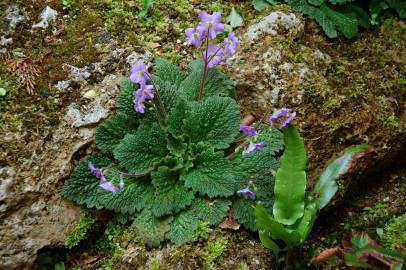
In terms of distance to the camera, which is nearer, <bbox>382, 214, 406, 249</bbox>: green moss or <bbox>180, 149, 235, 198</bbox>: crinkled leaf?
<bbox>180, 149, 235, 198</bbox>: crinkled leaf

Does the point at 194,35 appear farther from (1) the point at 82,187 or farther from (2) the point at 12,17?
(2) the point at 12,17

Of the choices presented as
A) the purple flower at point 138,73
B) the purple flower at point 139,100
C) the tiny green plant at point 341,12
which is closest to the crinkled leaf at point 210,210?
the purple flower at point 139,100

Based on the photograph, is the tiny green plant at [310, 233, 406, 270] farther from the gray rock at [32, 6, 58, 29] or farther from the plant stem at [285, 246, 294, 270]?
the gray rock at [32, 6, 58, 29]

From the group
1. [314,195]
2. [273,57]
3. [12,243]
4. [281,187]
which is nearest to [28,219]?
[12,243]

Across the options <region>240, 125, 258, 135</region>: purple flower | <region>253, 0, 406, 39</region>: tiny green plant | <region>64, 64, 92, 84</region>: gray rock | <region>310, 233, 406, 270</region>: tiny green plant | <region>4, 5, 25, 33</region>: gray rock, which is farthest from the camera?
<region>253, 0, 406, 39</region>: tiny green plant

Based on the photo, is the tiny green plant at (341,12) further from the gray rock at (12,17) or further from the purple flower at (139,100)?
the gray rock at (12,17)

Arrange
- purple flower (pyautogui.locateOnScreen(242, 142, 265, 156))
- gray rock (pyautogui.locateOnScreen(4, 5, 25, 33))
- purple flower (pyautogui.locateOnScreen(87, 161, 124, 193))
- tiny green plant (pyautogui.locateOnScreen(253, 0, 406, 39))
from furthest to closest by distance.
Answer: tiny green plant (pyautogui.locateOnScreen(253, 0, 406, 39)), gray rock (pyautogui.locateOnScreen(4, 5, 25, 33)), purple flower (pyautogui.locateOnScreen(242, 142, 265, 156)), purple flower (pyautogui.locateOnScreen(87, 161, 124, 193))

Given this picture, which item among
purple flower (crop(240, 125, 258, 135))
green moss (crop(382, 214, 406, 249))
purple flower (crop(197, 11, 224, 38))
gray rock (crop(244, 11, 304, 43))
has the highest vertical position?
purple flower (crop(197, 11, 224, 38))

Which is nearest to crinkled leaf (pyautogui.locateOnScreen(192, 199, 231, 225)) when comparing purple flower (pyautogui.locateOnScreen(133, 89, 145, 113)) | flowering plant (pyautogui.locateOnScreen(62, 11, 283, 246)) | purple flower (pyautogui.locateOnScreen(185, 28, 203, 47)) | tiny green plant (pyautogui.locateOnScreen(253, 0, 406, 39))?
flowering plant (pyautogui.locateOnScreen(62, 11, 283, 246))
